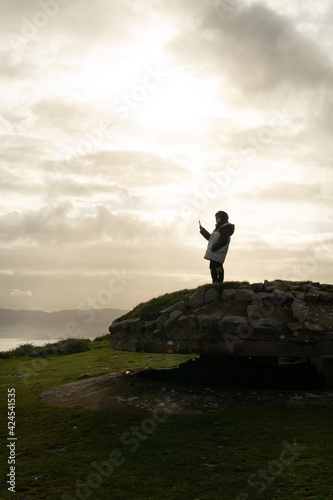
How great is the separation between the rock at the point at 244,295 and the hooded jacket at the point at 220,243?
1.36 meters

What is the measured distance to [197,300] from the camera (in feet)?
36.8

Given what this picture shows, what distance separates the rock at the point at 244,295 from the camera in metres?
10.9

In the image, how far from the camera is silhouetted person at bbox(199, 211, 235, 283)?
12.0m

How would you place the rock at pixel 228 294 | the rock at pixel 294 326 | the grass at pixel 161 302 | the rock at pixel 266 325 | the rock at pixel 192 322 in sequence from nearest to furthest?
the rock at pixel 266 325, the rock at pixel 294 326, the rock at pixel 192 322, the rock at pixel 228 294, the grass at pixel 161 302

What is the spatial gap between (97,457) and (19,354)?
20.6 metres

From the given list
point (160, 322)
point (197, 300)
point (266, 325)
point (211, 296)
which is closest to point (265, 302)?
point (266, 325)

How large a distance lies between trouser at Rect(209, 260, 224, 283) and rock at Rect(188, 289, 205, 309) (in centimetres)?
103

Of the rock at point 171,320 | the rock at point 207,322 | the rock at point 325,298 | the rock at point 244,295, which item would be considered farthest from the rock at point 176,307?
the rock at point 325,298

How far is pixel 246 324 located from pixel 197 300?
4.77ft

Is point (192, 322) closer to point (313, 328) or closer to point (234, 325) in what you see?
point (234, 325)

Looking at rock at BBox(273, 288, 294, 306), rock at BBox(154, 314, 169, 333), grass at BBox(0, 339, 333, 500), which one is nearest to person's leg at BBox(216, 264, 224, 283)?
rock at BBox(273, 288, 294, 306)

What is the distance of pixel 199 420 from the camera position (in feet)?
30.8

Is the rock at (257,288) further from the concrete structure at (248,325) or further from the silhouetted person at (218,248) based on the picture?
the silhouetted person at (218,248)

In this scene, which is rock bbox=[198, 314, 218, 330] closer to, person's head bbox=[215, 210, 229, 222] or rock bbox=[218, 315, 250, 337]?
rock bbox=[218, 315, 250, 337]
